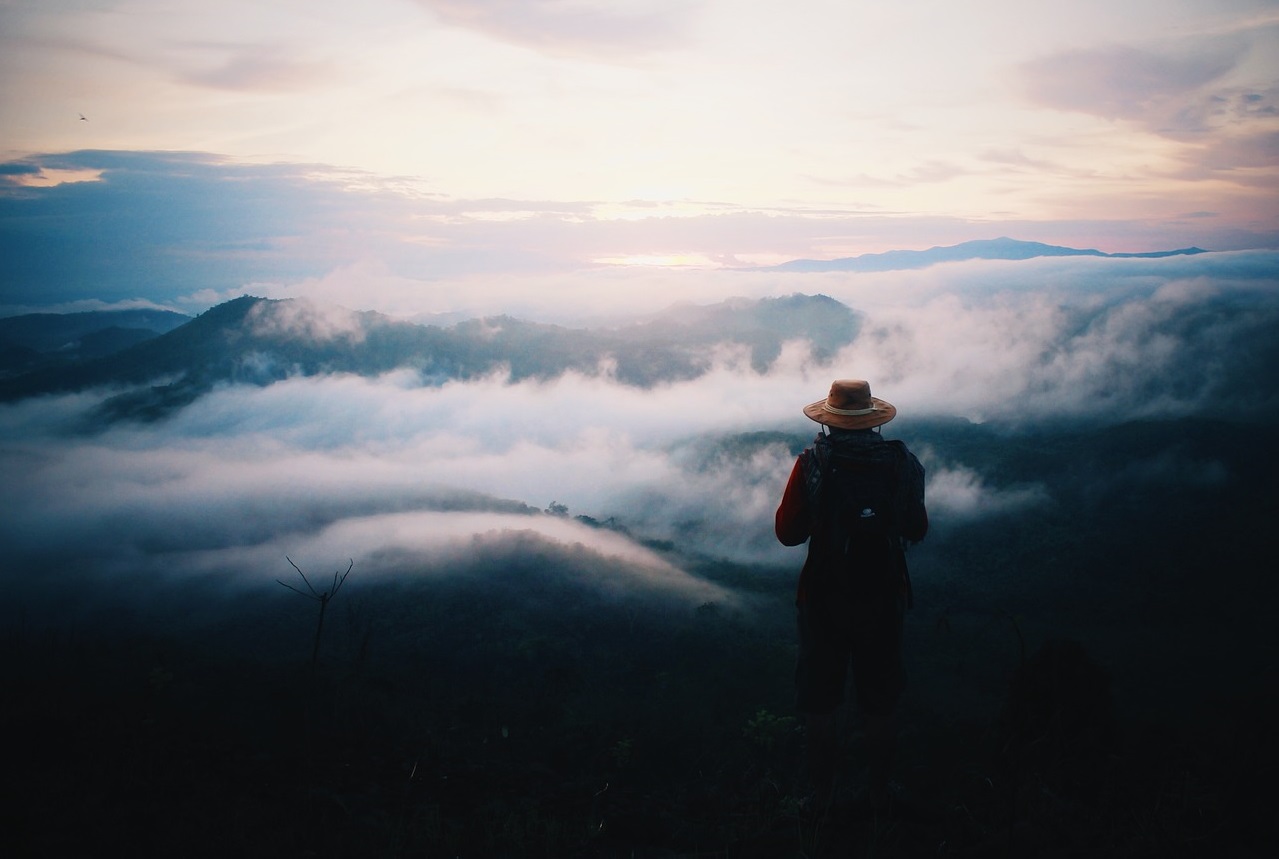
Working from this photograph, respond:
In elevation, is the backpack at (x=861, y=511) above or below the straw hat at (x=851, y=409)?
below

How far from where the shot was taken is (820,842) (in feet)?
16.6

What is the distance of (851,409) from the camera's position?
5.75m

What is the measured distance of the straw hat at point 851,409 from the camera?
5598 millimetres

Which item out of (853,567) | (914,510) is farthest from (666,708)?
(914,510)

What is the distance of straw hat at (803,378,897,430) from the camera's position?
5598 mm

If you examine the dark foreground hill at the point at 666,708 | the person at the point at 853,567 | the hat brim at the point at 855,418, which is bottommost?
the dark foreground hill at the point at 666,708

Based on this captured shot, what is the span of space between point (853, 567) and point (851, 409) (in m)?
1.42

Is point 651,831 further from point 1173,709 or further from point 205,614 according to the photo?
point 205,614

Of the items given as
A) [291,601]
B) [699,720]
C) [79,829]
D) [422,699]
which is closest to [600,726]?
[699,720]

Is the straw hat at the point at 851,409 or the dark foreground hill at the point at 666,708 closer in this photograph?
the dark foreground hill at the point at 666,708

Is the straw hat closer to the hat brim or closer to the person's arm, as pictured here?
the hat brim

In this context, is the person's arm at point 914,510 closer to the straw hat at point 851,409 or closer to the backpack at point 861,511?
the backpack at point 861,511

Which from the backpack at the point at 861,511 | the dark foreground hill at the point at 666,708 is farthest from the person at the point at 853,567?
the dark foreground hill at the point at 666,708

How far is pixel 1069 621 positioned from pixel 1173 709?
27.1 m
